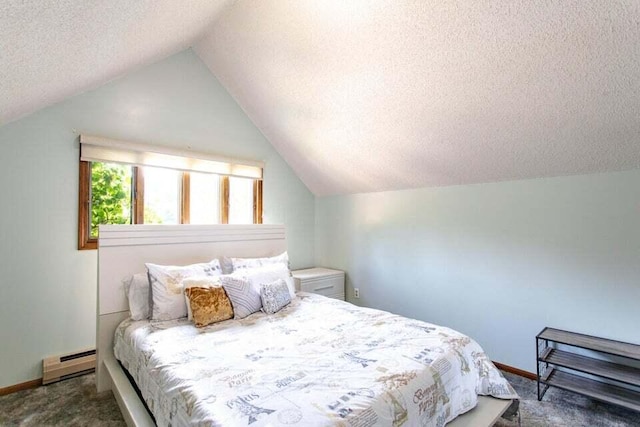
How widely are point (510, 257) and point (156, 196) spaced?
10.9 ft

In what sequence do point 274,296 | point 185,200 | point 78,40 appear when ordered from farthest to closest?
point 185,200, point 274,296, point 78,40

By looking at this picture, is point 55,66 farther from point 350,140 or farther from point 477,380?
point 477,380

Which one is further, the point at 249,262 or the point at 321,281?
the point at 321,281

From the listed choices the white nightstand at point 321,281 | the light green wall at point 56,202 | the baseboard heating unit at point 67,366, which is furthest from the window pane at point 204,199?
the baseboard heating unit at point 67,366

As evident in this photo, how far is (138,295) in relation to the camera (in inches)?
94.4

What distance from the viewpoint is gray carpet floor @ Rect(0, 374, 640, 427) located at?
2.01 metres

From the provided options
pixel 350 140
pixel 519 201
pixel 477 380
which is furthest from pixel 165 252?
pixel 519 201

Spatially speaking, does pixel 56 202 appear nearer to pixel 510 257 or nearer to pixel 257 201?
pixel 257 201


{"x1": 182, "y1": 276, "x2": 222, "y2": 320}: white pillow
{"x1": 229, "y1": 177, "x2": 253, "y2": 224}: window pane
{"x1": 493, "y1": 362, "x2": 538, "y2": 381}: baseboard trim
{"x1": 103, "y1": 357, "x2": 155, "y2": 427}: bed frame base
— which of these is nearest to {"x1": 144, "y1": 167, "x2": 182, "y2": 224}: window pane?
{"x1": 229, "y1": 177, "x2": 253, "y2": 224}: window pane

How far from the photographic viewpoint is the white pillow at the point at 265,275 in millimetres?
2539

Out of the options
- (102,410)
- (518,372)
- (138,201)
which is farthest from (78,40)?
(518,372)

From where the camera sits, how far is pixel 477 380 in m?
1.78

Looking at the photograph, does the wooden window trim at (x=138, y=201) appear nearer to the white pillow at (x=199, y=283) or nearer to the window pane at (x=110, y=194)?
the window pane at (x=110, y=194)

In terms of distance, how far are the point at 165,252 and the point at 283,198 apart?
5.46ft
